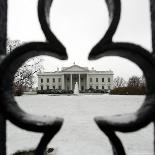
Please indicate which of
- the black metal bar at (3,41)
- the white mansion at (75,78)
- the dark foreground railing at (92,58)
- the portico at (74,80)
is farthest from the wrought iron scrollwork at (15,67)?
the portico at (74,80)

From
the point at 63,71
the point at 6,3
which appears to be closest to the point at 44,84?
the point at 63,71

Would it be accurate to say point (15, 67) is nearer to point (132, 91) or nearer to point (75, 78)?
point (132, 91)

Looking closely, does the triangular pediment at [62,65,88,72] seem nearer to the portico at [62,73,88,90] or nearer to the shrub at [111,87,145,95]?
the portico at [62,73,88,90]

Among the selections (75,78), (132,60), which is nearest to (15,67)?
(132,60)

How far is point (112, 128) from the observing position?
2.75ft

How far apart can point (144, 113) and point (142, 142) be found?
5502mm

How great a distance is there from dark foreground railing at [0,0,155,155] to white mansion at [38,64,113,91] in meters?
94.9

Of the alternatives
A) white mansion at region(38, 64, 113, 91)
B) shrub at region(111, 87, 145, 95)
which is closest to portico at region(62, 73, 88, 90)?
white mansion at region(38, 64, 113, 91)

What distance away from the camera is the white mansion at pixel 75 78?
97.6 m

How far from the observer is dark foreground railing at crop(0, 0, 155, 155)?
32.7 inches

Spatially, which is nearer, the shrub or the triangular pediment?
the shrub

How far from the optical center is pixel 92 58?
35.9 inches

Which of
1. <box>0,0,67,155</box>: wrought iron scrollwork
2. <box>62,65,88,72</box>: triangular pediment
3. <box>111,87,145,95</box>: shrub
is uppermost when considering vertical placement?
<box>62,65,88,72</box>: triangular pediment

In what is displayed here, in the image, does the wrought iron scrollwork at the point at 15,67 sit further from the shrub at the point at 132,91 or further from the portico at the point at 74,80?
the portico at the point at 74,80
